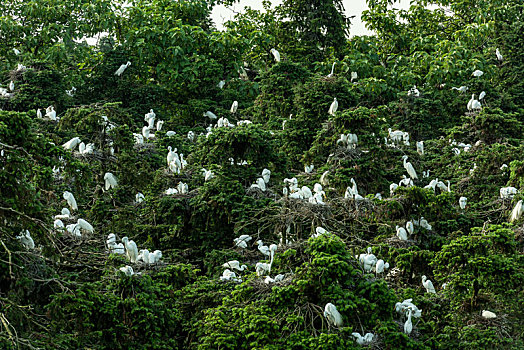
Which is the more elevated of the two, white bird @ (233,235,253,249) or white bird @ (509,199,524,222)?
white bird @ (509,199,524,222)

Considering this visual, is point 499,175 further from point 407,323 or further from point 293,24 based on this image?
point 293,24

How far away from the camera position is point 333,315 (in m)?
5.17

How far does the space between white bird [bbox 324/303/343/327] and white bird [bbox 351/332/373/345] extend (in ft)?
0.53

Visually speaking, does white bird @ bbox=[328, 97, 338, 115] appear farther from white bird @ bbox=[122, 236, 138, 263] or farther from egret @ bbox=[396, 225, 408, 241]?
white bird @ bbox=[122, 236, 138, 263]

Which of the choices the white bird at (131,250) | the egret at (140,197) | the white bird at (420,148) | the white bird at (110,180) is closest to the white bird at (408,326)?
the white bird at (131,250)

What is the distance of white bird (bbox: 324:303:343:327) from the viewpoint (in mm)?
5148

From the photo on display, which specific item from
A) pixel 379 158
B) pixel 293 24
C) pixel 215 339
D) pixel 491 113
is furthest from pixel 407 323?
pixel 293 24

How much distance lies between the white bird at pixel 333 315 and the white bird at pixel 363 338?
162 millimetres

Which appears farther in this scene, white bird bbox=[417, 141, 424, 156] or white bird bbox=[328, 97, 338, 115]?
white bird bbox=[417, 141, 424, 156]

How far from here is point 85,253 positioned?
226 inches

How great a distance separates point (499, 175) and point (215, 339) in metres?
4.50

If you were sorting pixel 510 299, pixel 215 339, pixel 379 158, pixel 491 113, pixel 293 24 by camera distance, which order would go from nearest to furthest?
pixel 215 339 < pixel 510 299 < pixel 379 158 < pixel 491 113 < pixel 293 24

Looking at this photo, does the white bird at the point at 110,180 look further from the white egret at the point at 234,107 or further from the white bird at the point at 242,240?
the white egret at the point at 234,107

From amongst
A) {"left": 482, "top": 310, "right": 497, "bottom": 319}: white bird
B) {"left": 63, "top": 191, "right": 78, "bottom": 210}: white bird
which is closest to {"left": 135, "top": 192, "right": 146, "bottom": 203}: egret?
{"left": 63, "top": 191, "right": 78, "bottom": 210}: white bird
